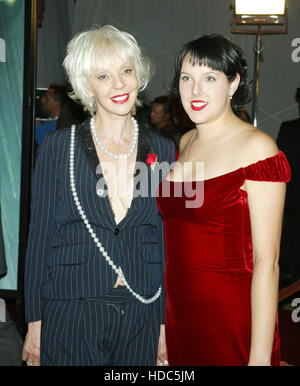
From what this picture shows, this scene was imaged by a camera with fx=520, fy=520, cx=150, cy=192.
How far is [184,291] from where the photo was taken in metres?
2.06

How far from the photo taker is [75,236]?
1.94 metres

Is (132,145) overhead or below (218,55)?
below

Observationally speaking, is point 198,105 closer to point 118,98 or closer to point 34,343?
point 118,98

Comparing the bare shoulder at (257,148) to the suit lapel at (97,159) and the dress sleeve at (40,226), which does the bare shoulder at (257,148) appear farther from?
the dress sleeve at (40,226)

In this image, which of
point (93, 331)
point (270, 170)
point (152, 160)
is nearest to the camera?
point (270, 170)

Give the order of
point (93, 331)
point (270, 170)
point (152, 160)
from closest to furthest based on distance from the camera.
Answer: point (270, 170) < point (93, 331) < point (152, 160)

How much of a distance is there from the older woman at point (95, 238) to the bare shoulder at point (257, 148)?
0.41 metres

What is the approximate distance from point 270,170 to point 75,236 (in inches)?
29.5

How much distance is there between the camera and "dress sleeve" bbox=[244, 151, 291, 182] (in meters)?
1.80

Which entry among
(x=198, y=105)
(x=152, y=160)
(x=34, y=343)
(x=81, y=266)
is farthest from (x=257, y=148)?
(x=34, y=343)

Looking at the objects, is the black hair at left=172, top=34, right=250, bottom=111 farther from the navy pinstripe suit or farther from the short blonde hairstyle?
the navy pinstripe suit

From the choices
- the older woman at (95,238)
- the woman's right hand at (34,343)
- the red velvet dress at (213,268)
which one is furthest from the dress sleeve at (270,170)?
the woman's right hand at (34,343)

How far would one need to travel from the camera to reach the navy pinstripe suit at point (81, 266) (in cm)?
193

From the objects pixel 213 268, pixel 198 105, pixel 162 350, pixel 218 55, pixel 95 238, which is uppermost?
pixel 218 55
